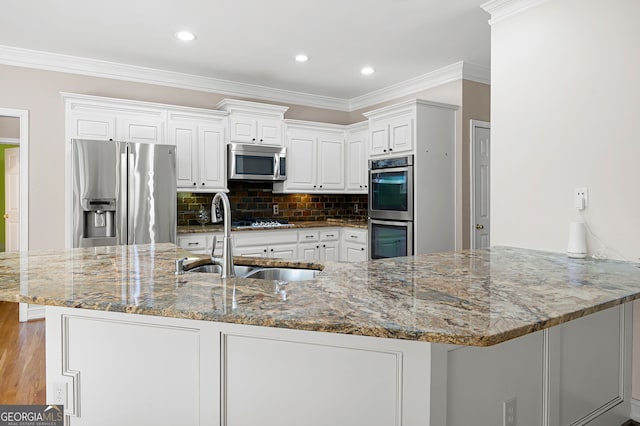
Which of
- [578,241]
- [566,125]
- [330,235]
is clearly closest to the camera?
[578,241]

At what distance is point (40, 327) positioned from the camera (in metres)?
3.98

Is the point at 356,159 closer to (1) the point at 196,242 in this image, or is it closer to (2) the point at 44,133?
(1) the point at 196,242

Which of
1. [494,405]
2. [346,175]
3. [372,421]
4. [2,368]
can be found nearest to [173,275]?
[372,421]

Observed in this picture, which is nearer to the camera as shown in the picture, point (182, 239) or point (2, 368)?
point (2, 368)

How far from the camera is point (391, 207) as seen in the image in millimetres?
4535

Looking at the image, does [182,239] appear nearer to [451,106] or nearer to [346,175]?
[346,175]

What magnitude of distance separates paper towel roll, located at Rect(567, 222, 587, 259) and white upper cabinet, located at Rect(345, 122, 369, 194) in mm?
3162

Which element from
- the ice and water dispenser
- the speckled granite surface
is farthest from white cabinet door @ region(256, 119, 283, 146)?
the speckled granite surface

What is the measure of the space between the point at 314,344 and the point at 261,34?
9.93ft

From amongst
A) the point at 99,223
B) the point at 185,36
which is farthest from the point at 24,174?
the point at 185,36

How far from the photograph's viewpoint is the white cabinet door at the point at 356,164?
547cm

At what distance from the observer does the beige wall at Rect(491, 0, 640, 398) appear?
90.1 inches

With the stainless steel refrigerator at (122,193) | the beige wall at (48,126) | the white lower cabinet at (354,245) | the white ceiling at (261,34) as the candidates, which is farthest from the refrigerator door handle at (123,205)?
the white lower cabinet at (354,245)

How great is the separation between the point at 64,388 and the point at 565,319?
5.89 ft
